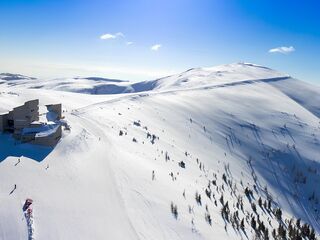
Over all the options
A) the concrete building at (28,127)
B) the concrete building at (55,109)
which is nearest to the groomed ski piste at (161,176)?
the concrete building at (28,127)

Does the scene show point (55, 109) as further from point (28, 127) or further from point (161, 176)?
point (161, 176)

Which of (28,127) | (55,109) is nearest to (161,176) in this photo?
(28,127)

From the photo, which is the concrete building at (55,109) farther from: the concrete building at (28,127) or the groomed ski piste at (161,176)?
the concrete building at (28,127)

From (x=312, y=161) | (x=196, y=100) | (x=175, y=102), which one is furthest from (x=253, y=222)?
(x=196, y=100)

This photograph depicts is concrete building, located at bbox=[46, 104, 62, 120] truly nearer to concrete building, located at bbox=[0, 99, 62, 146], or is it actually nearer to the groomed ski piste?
the groomed ski piste

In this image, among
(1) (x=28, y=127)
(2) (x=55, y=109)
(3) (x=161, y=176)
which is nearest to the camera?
(1) (x=28, y=127)

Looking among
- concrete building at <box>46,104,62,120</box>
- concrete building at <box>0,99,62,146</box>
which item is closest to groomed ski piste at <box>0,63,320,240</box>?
concrete building at <box>0,99,62,146</box>

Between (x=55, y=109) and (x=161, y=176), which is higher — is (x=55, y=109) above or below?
above
